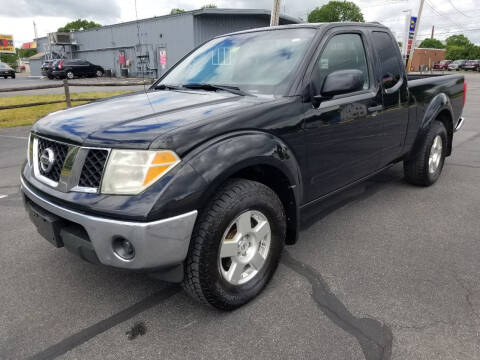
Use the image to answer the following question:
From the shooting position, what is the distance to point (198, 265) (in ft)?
6.85

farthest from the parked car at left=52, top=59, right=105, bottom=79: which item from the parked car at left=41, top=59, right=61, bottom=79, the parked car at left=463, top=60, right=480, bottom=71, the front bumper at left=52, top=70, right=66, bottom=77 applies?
the parked car at left=463, top=60, right=480, bottom=71

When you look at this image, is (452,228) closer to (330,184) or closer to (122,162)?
(330,184)

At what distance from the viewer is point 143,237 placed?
73.6 inches

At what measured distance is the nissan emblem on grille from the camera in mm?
→ 2264

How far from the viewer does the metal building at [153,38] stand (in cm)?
2727

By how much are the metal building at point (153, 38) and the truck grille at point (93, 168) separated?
21864 mm

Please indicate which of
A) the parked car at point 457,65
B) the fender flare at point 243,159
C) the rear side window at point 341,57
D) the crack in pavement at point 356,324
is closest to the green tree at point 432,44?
the parked car at point 457,65

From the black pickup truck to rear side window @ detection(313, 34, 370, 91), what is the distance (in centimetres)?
1

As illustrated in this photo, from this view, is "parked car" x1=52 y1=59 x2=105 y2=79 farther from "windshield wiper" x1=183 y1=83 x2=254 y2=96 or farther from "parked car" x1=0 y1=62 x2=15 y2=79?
"windshield wiper" x1=183 y1=83 x2=254 y2=96

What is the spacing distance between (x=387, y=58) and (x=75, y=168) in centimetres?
299

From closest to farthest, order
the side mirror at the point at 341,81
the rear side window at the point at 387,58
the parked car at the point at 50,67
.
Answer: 1. the side mirror at the point at 341,81
2. the rear side window at the point at 387,58
3. the parked car at the point at 50,67

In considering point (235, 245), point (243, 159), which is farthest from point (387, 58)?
point (235, 245)

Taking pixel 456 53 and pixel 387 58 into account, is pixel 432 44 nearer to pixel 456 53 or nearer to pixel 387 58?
pixel 456 53

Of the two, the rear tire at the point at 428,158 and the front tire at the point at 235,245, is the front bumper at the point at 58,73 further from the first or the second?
the front tire at the point at 235,245
